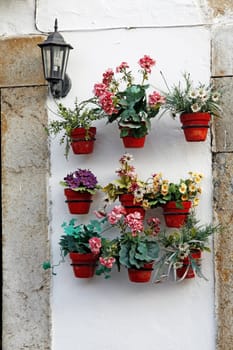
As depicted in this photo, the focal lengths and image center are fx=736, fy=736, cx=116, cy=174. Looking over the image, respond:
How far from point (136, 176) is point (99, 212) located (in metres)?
0.30

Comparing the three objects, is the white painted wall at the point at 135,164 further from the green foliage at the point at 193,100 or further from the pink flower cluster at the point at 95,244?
the pink flower cluster at the point at 95,244

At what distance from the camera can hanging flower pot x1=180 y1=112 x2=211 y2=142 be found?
405cm

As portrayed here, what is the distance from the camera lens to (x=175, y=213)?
4.06 metres

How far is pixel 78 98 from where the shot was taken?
442 centimetres

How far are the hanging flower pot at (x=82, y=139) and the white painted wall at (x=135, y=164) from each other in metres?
0.12

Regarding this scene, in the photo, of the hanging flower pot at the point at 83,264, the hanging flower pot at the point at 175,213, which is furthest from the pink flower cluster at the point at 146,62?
the hanging flower pot at the point at 83,264

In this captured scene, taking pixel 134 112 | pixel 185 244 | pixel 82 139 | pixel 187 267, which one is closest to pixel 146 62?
pixel 134 112

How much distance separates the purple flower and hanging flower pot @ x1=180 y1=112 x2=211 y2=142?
597 millimetres

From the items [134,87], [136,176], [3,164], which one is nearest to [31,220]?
[3,164]

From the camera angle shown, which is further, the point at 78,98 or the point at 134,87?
the point at 78,98

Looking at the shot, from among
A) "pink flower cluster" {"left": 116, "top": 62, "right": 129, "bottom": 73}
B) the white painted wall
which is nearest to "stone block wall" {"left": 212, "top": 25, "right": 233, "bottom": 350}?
the white painted wall

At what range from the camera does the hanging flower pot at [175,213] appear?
4047 mm

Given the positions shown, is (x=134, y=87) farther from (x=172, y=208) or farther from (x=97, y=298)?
(x=97, y=298)

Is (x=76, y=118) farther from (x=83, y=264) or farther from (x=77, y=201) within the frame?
(x=83, y=264)
